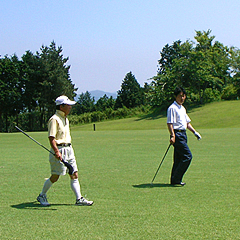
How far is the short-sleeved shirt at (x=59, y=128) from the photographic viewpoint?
6499 millimetres

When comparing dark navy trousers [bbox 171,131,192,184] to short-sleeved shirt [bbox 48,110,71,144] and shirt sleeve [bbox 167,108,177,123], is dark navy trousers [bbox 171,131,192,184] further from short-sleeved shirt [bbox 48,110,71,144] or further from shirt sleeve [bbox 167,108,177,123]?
short-sleeved shirt [bbox 48,110,71,144]

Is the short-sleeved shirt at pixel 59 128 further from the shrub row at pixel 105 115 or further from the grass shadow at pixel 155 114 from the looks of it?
the shrub row at pixel 105 115

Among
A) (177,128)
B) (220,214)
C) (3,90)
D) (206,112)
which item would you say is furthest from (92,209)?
(3,90)

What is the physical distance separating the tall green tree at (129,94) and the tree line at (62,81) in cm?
2646

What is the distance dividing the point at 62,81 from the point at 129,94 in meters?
36.3

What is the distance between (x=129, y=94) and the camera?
321ft

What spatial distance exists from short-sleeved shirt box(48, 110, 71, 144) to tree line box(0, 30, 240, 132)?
57.0 meters

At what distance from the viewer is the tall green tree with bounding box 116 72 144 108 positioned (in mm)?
97000

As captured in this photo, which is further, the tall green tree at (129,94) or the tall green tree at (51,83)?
the tall green tree at (129,94)

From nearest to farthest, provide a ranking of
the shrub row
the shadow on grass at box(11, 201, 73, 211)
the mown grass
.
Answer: the shadow on grass at box(11, 201, 73, 211) → the mown grass → the shrub row

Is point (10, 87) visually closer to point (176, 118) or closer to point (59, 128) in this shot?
point (176, 118)

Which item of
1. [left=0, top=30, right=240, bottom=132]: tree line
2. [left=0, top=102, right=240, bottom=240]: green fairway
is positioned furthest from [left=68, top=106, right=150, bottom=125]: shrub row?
[left=0, top=102, right=240, bottom=240]: green fairway

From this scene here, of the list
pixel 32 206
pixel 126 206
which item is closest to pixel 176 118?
pixel 126 206

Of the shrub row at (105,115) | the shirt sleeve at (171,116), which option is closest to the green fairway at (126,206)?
the shirt sleeve at (171,116)
